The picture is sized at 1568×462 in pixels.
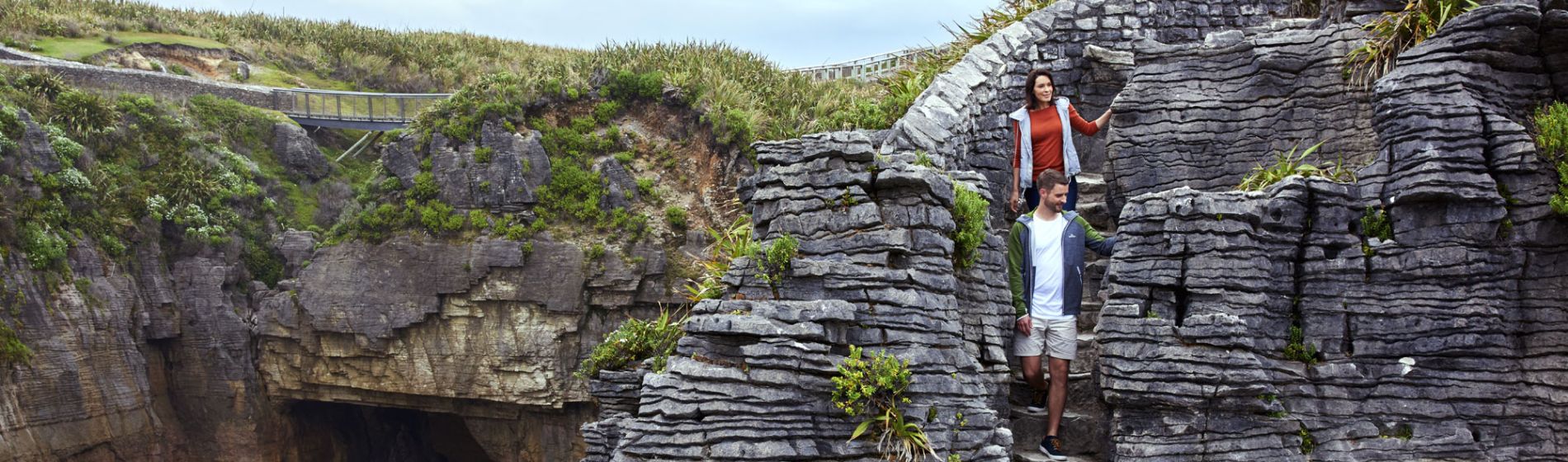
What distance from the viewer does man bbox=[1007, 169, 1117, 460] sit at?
7.99 m

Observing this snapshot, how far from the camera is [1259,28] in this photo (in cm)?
986

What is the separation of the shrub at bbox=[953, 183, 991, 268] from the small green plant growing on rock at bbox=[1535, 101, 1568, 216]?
3.67m

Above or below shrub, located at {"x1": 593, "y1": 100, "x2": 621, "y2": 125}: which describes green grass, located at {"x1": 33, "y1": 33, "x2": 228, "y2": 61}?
above

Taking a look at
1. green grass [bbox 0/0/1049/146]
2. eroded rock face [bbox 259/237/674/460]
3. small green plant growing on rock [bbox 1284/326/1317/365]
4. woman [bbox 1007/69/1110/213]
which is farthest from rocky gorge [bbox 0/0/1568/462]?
eroded rock face [bbox 259/237/674/460]

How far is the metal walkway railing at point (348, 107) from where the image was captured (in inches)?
1135

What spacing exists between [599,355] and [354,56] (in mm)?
25847

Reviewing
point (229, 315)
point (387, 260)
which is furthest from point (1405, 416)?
point (229, 315)

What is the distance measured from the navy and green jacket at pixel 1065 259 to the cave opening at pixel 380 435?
19.8m

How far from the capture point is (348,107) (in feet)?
95.9

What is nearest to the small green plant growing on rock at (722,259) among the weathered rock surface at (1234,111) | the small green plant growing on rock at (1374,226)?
the weathered rock surface at (1234,111)

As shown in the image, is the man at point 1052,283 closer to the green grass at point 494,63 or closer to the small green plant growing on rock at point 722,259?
the small green plant growing on rock at point 722,259

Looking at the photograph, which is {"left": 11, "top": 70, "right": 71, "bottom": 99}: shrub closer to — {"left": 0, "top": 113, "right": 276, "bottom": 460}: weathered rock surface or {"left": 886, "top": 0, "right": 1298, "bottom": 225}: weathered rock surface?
{"left": 0, "top": 113, "right": 276, "bottom": 460}: weathered rock surface

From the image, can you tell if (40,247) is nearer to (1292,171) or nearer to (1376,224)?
(1292,171)

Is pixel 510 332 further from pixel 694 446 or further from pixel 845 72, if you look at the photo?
pixel 694 446
